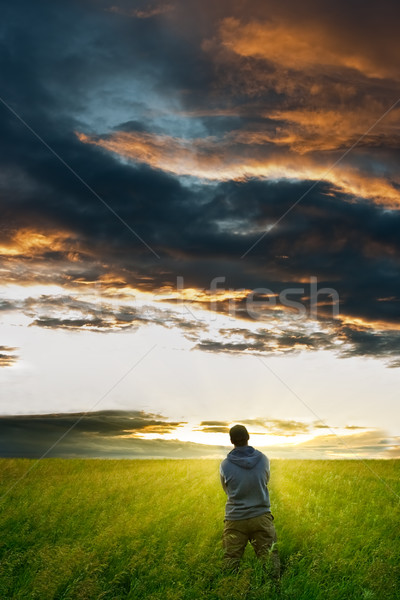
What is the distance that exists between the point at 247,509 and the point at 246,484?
39cm

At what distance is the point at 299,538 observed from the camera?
1087 cm

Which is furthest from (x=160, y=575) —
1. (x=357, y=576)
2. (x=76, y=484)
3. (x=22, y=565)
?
(x=76, y=484)

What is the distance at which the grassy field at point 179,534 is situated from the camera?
7832mm

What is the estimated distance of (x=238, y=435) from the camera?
849cm

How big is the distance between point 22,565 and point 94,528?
2.60 meters

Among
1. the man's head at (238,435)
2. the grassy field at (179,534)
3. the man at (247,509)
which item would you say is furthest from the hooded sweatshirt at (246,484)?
the grassy field at (179,534)

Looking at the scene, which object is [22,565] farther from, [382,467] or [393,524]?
[382,467]

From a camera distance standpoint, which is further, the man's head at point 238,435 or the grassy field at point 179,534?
the man's head at point 238,435

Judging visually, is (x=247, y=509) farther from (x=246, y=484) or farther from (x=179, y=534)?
(x=179, y=534)

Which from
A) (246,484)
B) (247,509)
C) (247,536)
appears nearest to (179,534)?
(247,536)

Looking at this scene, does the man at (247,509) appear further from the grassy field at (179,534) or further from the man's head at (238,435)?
the grassy field at (179,534)

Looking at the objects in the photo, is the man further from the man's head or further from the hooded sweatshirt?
the man's head

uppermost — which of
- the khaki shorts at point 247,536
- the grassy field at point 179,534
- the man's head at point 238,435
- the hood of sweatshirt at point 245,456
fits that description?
the man's head at point 238,435

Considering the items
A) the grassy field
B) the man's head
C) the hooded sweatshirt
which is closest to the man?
the hooded sweatshirt
